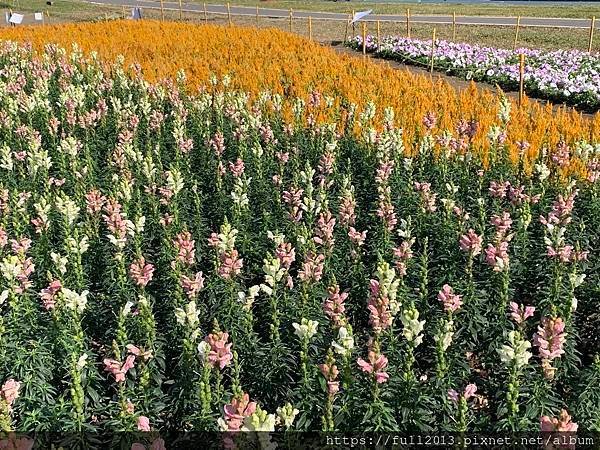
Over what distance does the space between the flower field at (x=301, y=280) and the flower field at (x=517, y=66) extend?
4.95 m

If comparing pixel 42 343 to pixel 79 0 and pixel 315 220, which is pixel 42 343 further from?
pixel 79 0

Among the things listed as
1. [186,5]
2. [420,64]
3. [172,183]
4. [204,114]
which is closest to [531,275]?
[172,183]

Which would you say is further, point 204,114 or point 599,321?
point 204,114

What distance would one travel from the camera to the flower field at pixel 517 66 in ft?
48.7

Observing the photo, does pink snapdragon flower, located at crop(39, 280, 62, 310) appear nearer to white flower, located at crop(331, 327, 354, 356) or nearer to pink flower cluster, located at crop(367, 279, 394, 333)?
white flower, located at crop(331, 327, 354, 356)

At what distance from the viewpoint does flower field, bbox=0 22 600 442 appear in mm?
3947

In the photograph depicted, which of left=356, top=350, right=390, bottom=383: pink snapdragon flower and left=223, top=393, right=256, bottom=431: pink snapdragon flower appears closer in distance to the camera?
left=223, top=393, right=256, bottom=431: pink snapdragon flower

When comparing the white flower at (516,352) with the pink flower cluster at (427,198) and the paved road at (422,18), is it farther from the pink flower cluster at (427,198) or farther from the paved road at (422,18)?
the paved road at (422,18)

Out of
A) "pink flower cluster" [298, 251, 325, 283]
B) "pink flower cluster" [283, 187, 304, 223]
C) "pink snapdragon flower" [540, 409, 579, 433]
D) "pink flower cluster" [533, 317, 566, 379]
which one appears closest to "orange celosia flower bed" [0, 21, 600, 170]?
"pink flower cluster" [283, 187, 304, 223]

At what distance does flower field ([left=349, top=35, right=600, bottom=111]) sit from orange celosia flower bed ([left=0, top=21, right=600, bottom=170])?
4.12 feet

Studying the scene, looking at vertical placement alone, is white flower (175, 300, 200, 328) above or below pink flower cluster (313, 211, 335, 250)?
below

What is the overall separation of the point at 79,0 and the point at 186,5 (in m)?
11.6

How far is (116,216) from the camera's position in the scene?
5.36 m

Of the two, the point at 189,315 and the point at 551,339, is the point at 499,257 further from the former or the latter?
the point at 189,315
